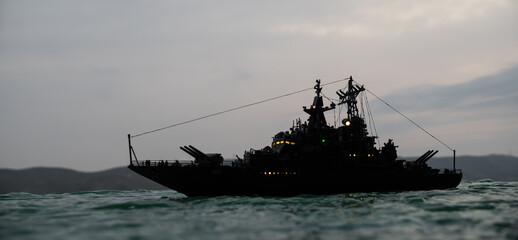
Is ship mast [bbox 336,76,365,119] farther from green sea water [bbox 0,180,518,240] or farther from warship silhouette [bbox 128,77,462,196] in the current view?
green sea water [bbox 0,180,518,240]

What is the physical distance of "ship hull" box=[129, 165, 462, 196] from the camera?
119ft

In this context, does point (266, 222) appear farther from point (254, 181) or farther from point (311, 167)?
point (311, 167)

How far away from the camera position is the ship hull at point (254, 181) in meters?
36.3

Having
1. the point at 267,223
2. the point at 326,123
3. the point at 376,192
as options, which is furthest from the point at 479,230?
the point at 326,123

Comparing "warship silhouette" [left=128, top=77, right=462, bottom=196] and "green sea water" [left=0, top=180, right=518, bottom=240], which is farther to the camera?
"warship silhouette" [left=128, top=77, right=462, bottom=196]

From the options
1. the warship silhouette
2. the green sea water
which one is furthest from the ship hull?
the green sea water

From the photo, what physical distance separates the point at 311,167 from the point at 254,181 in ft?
25.6

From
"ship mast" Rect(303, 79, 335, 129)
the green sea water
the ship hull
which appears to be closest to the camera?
the green sea water

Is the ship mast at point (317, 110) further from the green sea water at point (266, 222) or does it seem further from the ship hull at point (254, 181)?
the green sea water at point (266, 222)

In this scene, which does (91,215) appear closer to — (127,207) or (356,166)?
(127,207)

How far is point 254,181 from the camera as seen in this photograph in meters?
37.5

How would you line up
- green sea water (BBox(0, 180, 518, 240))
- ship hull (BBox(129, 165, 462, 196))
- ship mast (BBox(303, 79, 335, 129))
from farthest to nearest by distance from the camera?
ship mast (BBox(303, 79, 335, 129)) < ship hull (BBox(129, 165, 462, 196)) < green sea water (BBox(0, 180, 518, 240))

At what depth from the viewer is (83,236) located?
56.2 ft

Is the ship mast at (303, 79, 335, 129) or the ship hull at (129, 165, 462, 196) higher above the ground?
the ship mast at (303, 79, 335, 129)
